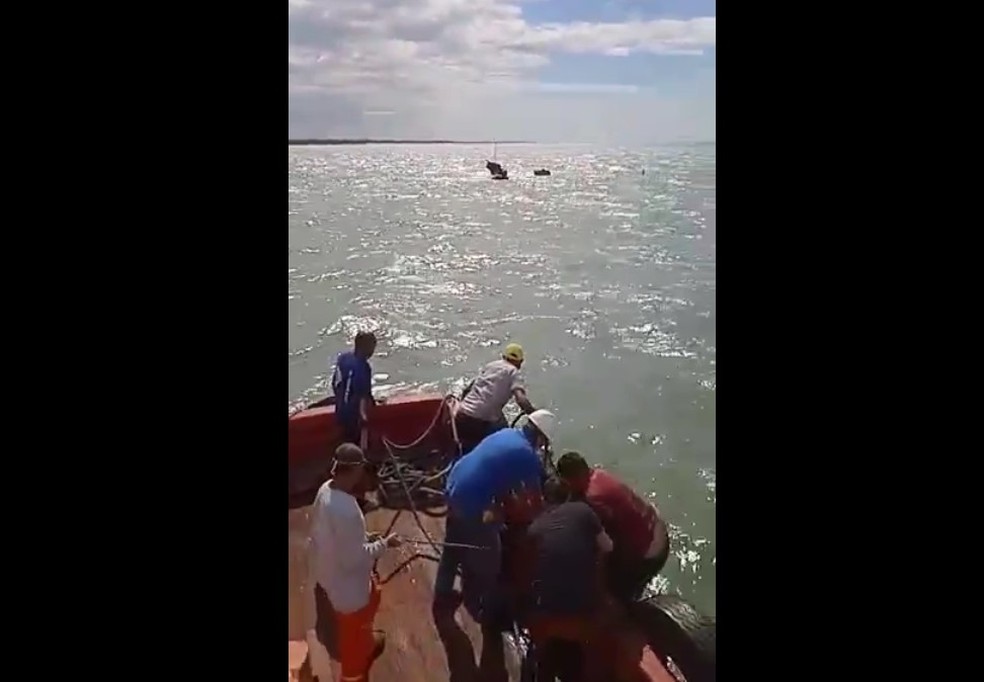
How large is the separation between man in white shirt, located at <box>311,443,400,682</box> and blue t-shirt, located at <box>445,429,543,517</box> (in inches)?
8.6

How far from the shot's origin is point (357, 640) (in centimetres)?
153

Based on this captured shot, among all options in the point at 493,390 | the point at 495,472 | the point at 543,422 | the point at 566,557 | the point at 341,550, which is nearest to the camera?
the point at 341,550

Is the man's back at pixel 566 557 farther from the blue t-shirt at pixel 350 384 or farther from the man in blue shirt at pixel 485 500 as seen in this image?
the blue t-shirt at pixel 350 384

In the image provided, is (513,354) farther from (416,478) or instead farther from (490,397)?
(416,478)

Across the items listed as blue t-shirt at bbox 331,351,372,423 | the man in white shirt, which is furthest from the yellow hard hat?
the man in white shirt

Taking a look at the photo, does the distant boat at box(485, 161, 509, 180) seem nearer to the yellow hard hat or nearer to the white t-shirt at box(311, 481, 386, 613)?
the yellow hard hat

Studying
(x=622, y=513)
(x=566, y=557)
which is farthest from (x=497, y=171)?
(x=566, y=557)

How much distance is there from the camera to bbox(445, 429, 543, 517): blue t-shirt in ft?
5.50

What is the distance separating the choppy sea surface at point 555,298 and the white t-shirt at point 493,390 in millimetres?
773

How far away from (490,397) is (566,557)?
73 cm

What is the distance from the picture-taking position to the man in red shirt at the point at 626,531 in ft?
5.75
